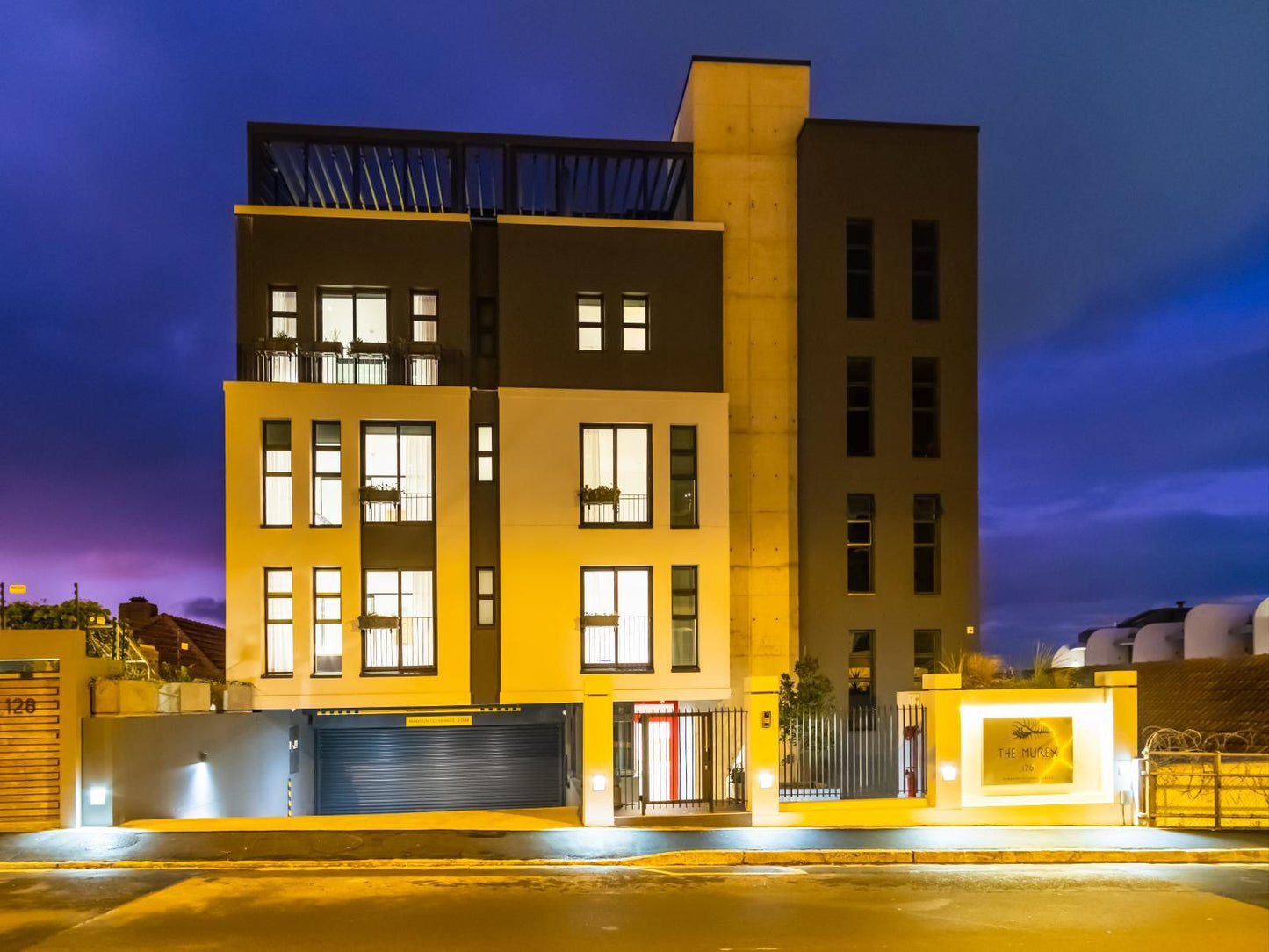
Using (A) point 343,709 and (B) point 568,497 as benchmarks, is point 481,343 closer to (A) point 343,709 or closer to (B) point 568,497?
(B) point 568,497

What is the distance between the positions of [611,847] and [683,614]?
795 cm

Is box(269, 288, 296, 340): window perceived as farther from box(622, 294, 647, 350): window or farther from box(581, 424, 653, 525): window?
box(622, 294, 647, 350): window

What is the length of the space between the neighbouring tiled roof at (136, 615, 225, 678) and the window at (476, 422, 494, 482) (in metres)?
9.80

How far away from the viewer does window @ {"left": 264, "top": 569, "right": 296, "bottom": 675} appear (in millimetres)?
20000

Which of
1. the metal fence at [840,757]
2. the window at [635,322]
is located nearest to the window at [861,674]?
the metal fence at [840,757]

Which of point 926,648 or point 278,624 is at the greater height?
point 278,624

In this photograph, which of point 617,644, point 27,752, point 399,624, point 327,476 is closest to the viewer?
point 27,752

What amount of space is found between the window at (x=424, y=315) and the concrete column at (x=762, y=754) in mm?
11038

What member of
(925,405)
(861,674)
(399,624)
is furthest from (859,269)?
(399,624)

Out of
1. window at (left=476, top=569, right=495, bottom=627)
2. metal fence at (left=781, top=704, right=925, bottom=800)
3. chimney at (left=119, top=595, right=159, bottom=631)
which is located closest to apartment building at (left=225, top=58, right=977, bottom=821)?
window at (left=476, top=569, right=495, bottom=627)

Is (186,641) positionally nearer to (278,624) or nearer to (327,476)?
(278,624)

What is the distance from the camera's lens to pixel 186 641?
27578 mm

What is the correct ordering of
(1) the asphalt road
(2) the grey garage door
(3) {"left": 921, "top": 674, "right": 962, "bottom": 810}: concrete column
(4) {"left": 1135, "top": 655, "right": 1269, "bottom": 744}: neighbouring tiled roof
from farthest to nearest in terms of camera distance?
(4) {"left": 1135, "top": 655, "right": 1269, "bottom": 744}: neighbouring tiled roof → (2) the grey garage door → (3) {"left": 921, "top": 674, "right": 962, "bottom": 810}: concrete column → (1) the asphalt road

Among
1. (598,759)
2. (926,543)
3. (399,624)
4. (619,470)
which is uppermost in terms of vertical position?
(619,470)
